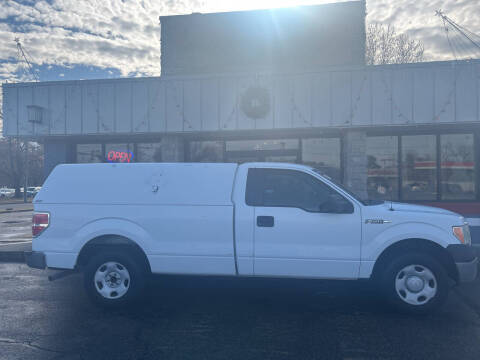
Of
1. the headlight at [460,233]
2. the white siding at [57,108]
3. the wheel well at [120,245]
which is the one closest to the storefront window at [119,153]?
the white siding at [57,108]

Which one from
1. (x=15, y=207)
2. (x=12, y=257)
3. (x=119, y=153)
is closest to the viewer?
(x=12, y=257)

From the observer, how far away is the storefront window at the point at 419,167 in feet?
38.5

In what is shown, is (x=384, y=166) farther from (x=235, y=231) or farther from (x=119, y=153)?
(x=119, y=153)

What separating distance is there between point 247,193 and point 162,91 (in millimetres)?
7266

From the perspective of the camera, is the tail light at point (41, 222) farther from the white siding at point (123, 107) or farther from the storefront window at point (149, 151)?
the storefront window at point (149, 151)

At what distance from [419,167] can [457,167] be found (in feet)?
3.41

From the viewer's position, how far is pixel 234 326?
15.3 feet

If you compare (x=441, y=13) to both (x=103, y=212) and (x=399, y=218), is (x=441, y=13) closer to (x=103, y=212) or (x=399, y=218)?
(x=399, y=218)

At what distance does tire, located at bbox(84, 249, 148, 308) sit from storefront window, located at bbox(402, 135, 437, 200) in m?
A: 8.96

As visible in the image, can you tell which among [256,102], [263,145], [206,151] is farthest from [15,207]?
[256,102]

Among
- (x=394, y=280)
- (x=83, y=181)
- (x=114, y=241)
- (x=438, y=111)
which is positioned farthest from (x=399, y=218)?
(x=438, y=111)

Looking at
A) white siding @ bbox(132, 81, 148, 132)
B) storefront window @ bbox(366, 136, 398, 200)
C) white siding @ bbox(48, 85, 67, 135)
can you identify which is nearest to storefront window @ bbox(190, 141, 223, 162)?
white siding @ bbox(132, 81, 148, 132)

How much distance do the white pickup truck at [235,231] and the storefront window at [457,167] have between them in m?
7.11

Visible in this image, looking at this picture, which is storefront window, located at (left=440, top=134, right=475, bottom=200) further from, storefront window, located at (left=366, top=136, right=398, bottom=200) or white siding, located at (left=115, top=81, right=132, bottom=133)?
white siding, located at (left=115, top=81, right=132, bottom=133)
